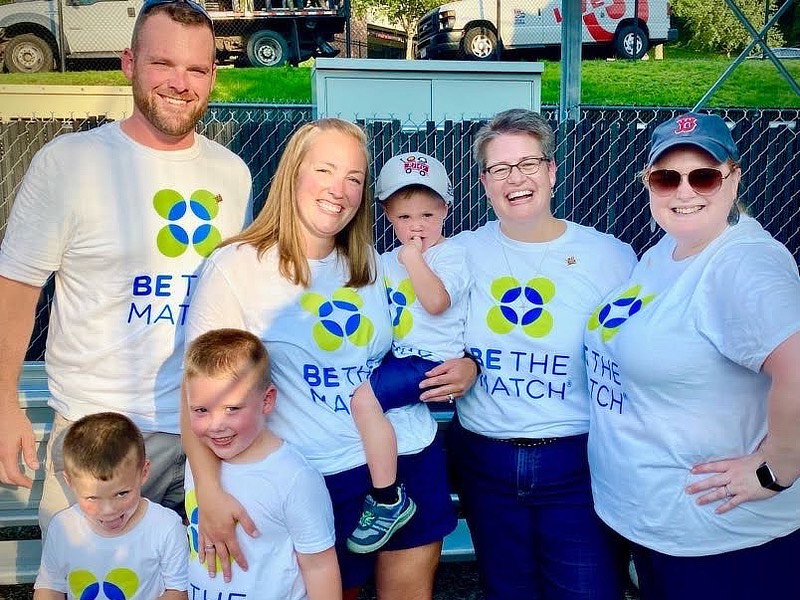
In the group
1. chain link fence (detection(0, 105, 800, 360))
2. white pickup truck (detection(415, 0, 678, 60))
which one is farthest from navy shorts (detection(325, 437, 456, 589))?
white pickup truck (detection(415, 0, 678, 60))

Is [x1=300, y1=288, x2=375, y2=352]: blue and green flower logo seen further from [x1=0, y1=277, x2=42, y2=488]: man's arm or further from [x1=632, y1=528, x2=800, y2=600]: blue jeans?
[x1=632, y1=528, x2=800, y2=600]: blue jeans

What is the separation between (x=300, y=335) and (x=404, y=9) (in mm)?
18863

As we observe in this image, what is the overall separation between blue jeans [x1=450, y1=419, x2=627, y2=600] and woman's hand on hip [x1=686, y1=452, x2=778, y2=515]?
1.47 feet

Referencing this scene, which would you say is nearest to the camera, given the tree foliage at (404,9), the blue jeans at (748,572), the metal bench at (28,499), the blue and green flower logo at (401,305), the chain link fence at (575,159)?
the blue jeans at (748,572)

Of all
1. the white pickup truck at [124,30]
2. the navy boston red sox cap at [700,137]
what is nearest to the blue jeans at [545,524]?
the navy boston red sox cap at [700,137]

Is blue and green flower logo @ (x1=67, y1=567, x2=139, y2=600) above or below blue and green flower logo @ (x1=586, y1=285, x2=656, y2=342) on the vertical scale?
below

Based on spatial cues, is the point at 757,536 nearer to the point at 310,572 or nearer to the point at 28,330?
the point at 310,572

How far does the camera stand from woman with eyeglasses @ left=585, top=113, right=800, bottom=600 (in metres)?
1.83

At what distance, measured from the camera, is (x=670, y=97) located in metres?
17.4

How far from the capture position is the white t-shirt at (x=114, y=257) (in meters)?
2.31

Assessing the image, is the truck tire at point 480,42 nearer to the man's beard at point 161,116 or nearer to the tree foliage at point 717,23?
the tree foliage at point 717,23

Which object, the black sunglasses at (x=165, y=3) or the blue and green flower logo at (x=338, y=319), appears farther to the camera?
the black sunglasses at (x=165, y=3)

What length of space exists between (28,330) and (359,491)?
1.15m

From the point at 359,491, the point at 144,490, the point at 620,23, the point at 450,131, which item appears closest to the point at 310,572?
the point at 359,491
